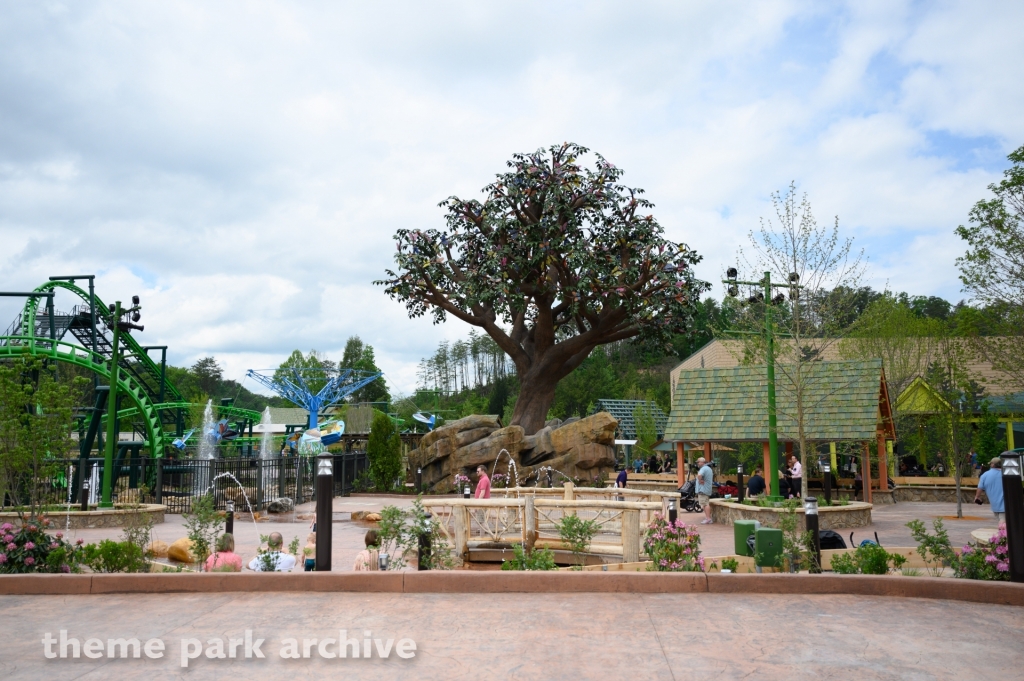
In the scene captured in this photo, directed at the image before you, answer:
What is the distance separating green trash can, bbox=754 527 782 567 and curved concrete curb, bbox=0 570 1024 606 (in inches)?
35.4

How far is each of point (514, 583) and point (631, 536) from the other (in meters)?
2.89

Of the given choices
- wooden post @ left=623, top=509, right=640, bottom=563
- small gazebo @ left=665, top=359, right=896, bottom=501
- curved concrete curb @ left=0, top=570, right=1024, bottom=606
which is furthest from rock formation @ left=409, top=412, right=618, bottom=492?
curved concrete curb @ left=0, top=570, right=1024, bottom=606

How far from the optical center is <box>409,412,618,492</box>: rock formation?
100 feet

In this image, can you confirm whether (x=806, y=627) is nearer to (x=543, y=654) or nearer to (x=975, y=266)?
(x=543, y=654)

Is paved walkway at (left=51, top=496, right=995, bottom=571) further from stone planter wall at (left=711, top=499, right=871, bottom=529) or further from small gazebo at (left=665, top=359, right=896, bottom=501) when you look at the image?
small gazebo at (left=665, top=359, right=896, bottom=501)

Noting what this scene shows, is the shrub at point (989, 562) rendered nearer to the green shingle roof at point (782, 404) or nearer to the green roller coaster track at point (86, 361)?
the green shingle roof at point (782, 404)

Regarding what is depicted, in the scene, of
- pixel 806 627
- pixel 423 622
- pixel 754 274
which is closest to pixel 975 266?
pixel 754 274

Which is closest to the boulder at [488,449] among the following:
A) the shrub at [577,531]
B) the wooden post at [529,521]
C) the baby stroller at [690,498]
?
the baby stroller at [690,498]

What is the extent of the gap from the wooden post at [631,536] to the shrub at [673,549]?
1485 mm

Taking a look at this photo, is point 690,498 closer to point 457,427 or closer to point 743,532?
point 457,427

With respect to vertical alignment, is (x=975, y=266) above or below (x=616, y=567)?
above

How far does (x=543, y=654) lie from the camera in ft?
20.4

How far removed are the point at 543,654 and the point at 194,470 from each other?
64.6 feet

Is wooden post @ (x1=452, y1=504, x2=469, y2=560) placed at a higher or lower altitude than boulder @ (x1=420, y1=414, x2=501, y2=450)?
lower
